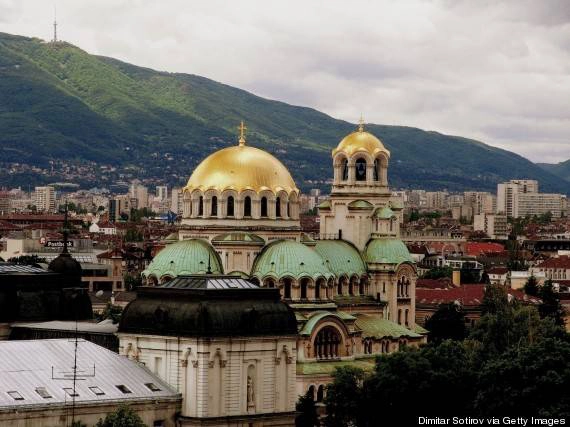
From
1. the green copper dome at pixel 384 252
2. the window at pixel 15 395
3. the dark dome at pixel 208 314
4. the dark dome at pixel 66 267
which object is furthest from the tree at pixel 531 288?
the window at pixel 15 395

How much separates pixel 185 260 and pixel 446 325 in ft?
111

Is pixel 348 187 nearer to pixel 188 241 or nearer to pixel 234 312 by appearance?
pixel 188 241

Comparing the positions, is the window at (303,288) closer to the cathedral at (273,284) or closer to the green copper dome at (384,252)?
the cathedral at (273,284)

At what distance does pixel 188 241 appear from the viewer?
359 feet

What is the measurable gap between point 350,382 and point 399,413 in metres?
5.51

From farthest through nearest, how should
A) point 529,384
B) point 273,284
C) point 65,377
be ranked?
point 273,284
point 529,384
point 65,377

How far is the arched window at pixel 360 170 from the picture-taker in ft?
407

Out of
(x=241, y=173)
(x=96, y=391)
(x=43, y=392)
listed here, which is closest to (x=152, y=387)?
(x=96, y=391)

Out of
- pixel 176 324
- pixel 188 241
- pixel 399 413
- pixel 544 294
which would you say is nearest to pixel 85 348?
pixel 176 324

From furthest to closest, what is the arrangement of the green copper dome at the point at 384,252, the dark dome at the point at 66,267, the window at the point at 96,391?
the green copper dome at the point at 384,252 < the dark dome at the point at 66,267 < the window at the point at 96,391

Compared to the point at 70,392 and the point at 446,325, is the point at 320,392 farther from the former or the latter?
the point at 446,325

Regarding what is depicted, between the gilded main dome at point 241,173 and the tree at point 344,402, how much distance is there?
2010 centimetres

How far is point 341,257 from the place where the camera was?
4611 inches

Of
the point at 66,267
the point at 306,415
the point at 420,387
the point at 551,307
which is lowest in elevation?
the point at 306,415
